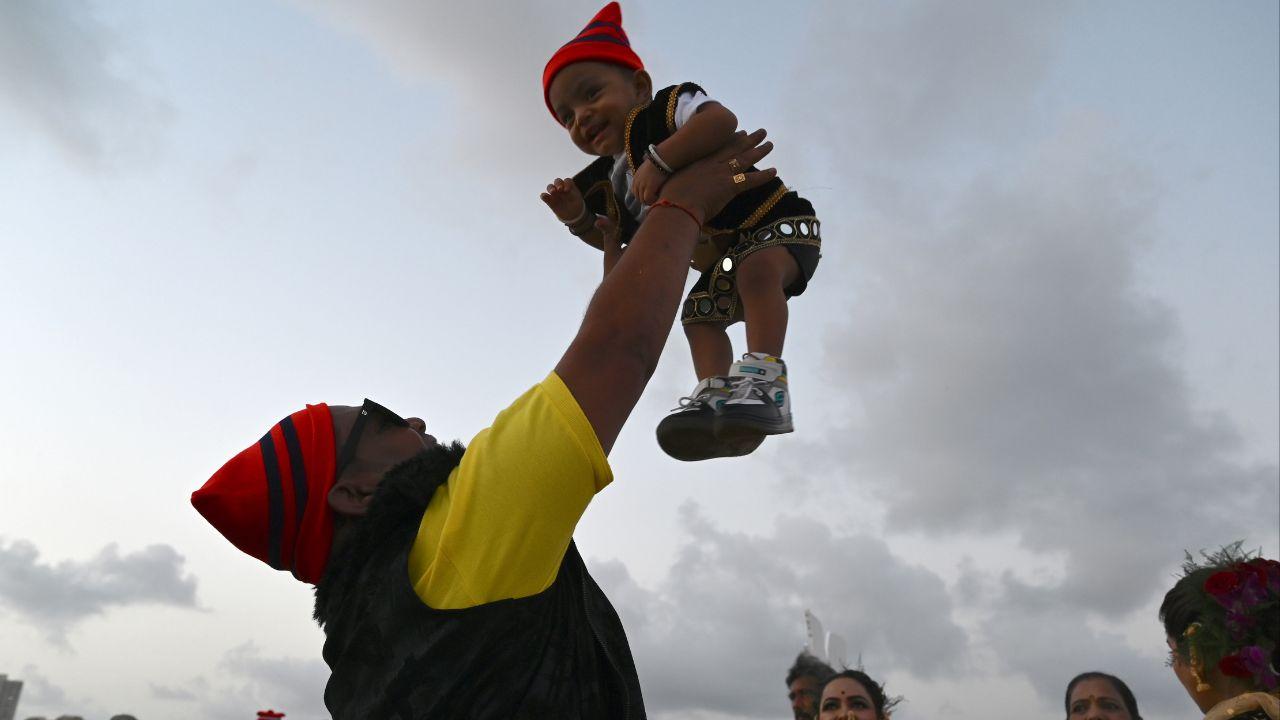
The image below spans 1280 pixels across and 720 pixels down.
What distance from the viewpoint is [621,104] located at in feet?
11.1

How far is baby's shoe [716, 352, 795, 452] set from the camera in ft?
8.75

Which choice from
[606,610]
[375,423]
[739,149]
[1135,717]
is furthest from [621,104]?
[1135,717]

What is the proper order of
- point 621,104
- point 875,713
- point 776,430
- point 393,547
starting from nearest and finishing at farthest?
1. point 393,547
2. point 776,430
3. point 621,104
4. point 875,713

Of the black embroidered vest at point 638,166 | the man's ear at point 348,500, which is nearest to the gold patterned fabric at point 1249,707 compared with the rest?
the black embroidered vest at point 638,166

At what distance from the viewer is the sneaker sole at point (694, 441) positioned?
2.68 m

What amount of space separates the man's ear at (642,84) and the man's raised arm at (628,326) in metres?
1.55

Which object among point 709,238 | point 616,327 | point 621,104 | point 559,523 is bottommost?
point 559,523

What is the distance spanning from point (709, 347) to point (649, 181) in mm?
1193

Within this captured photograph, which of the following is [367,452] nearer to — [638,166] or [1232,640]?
[638,166]

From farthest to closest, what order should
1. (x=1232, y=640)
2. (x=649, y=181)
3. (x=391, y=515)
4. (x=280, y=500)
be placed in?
(x=1232, y=640) → (x=649, y=181) → (x=280, y=500) → (x=391, y=515)

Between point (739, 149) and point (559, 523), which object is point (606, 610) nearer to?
point (559, 523)

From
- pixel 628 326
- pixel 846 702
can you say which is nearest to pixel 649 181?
pixel 628 326

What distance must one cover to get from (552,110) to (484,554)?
224 centimetres

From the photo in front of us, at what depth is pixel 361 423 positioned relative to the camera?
2.15 meters
